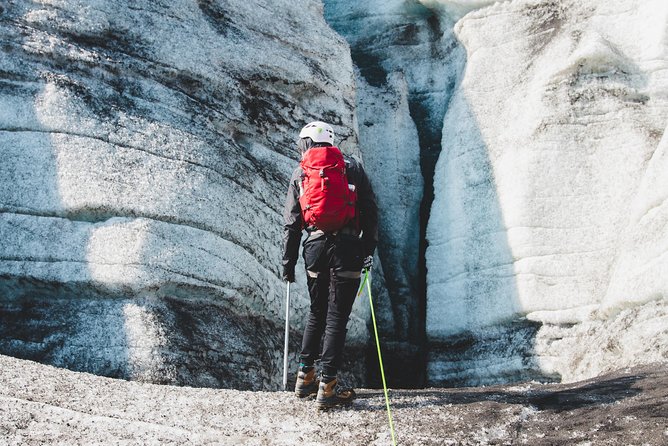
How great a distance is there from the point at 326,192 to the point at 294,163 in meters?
6.54

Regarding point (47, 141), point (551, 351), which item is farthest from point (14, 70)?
point (551, 351)

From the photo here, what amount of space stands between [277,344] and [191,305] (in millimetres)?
1574

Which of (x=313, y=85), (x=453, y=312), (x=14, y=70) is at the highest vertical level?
(x=313, y=85)

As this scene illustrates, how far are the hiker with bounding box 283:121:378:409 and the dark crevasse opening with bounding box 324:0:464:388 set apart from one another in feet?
20.9

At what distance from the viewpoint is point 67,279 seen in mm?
10367

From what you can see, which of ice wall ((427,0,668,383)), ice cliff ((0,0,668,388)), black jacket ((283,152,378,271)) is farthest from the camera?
ice wall ((427,0,668,383))

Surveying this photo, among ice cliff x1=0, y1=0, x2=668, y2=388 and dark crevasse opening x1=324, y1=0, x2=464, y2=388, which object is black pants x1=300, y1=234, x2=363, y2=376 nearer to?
ice cliff x1=0, y1=0, x2=668, y2=388

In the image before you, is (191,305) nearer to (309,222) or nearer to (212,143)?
(212,143)

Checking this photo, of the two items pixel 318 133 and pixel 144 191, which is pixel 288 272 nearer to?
pixel 318 133

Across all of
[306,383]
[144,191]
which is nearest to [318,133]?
[306,383]

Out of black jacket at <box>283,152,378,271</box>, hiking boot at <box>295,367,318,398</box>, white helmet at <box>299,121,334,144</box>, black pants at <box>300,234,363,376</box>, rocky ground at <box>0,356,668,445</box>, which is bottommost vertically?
rocky ground at <box>0,356,668,445</box>

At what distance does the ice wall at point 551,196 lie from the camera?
1295 centimetres

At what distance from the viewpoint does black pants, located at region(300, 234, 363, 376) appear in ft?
24.8

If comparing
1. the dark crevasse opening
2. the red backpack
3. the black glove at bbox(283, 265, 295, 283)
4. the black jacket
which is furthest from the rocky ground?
the dark crevasse opening
